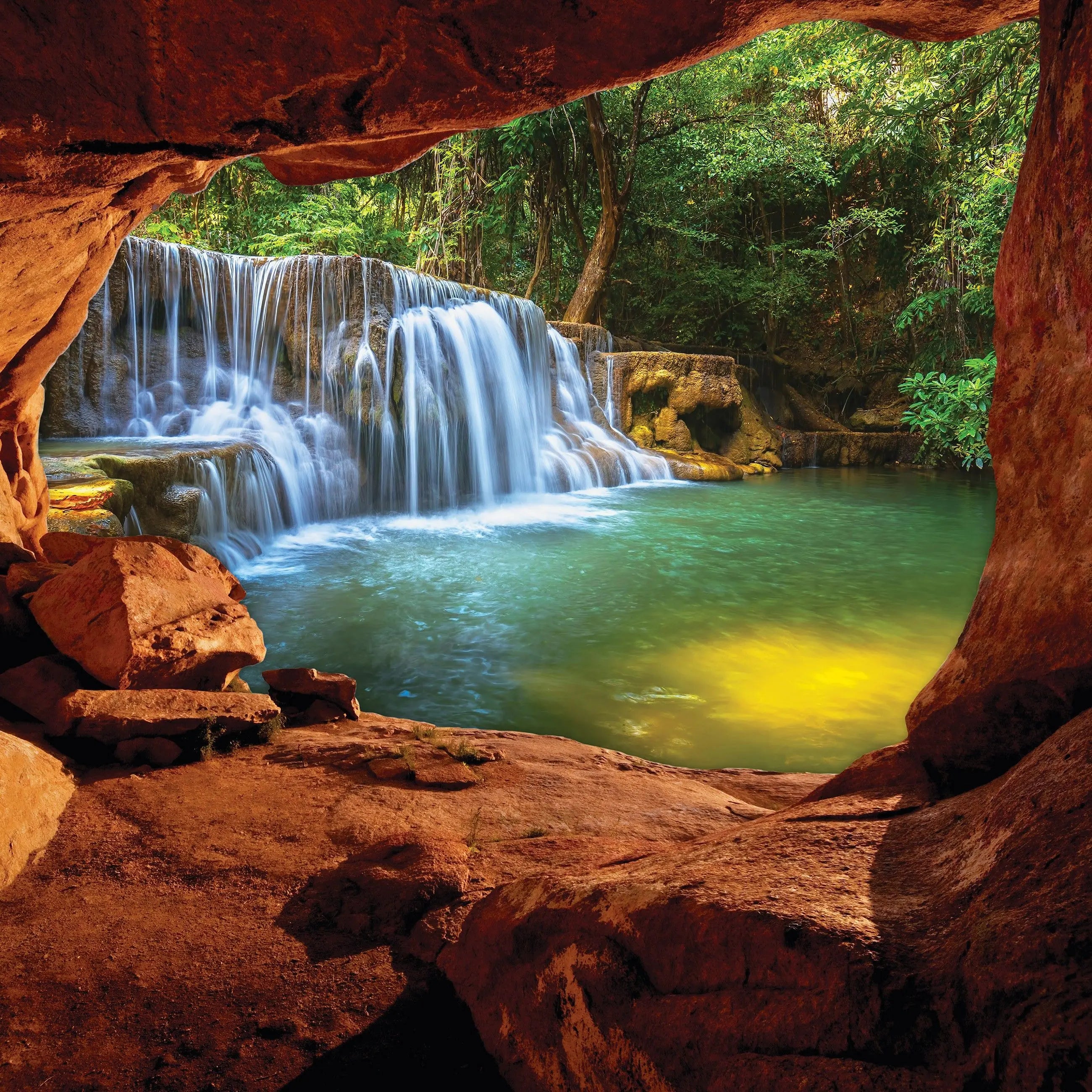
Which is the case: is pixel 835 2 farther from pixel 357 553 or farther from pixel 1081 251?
pixel 357 553

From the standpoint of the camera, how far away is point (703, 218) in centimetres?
2156

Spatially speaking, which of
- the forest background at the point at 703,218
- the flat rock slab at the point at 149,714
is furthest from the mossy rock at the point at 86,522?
the forest background at the point at 703,218

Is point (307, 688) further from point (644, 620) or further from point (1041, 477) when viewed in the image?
point (644, 620)

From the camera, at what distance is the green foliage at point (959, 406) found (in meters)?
8.30

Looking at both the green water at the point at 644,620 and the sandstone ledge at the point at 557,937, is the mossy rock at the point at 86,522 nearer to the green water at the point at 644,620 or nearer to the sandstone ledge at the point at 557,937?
the green water at the point at 644,620

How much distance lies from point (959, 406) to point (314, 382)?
32.9 ft

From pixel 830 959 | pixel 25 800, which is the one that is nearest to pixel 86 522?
pixel 25 800

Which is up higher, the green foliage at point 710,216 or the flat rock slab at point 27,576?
the green foliage at point 710,216

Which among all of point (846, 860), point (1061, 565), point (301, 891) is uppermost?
point (1061, 565)

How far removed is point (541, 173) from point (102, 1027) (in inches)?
801

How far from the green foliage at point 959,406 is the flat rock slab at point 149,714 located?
7629mm

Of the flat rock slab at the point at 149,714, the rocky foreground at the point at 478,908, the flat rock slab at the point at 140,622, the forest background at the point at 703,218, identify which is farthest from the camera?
the forest background at the point at 703,218

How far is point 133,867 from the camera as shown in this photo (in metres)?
2.45

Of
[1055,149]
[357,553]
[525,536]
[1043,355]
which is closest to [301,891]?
[1043,355]
